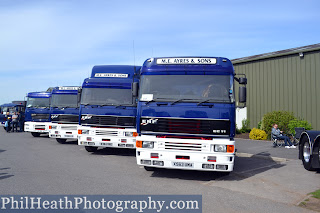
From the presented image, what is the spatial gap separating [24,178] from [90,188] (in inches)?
82.6

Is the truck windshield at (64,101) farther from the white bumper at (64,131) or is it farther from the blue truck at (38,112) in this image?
the blue truck at (38,112)

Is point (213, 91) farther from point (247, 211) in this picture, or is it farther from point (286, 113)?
point (286, 113)

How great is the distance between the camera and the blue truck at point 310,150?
9.06m

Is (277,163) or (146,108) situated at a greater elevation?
(146,108)

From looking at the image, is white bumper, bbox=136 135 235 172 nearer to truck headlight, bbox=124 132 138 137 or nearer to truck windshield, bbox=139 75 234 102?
truck windshield, bbox=139 75 234 102

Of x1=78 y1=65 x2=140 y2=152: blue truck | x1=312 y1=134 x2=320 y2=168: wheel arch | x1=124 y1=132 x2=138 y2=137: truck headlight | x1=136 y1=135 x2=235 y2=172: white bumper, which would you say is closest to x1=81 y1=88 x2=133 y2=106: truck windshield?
x1=78 y1=65 x2=140 y2=152: blue truck

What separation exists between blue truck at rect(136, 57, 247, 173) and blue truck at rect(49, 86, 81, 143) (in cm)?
773

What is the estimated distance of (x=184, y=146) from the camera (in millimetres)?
8102

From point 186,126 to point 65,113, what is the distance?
912 centimetres

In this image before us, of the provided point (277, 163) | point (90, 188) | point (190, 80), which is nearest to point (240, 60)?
point (277, 163)

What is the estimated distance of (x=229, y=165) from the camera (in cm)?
793

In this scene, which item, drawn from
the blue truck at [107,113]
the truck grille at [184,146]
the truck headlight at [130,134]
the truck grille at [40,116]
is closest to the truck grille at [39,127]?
the truck grille at [40,116]

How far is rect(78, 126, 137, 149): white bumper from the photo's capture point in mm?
11789

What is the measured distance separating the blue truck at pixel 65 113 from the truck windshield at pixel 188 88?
25.0ft
